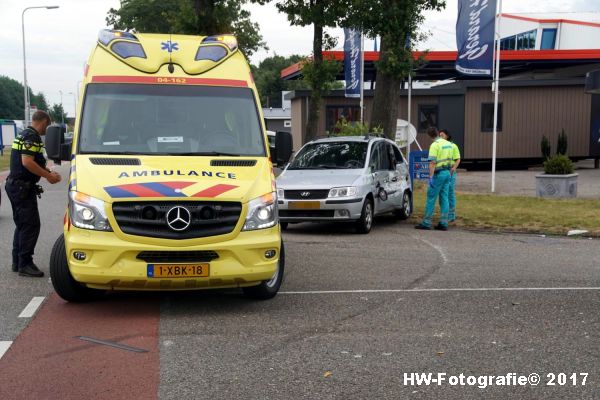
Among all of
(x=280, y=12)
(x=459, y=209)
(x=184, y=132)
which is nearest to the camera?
(x=184, y=132)

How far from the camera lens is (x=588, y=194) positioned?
18.5 m

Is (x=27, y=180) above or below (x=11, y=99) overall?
below

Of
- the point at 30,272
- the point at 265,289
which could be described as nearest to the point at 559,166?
the point at 265,289

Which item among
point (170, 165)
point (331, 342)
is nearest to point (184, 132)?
point (170, 165)

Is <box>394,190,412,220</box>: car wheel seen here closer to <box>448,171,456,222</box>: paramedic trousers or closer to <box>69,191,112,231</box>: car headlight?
<box>448,171,456,222</box>: paramedic trousers

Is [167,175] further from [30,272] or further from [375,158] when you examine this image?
[375,158]

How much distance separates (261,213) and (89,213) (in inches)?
59.4

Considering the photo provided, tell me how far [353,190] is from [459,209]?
4.40 metres

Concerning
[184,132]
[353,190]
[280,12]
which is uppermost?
[280,12]

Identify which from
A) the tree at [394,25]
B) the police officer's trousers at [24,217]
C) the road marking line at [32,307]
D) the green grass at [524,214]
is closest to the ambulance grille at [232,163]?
the road marking line at [32,307]

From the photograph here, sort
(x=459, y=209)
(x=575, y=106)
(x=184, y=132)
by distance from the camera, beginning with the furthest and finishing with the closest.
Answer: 1. (x=575, y=106)
2. (x=459, y=209)
3. (x=184, y=132)

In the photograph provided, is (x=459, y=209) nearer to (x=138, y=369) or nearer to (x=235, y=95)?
(x=235, y=95)

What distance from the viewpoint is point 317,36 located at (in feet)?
82.2

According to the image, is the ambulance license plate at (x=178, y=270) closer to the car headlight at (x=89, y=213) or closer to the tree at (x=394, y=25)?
the car headlight at (x=89, y=213)
